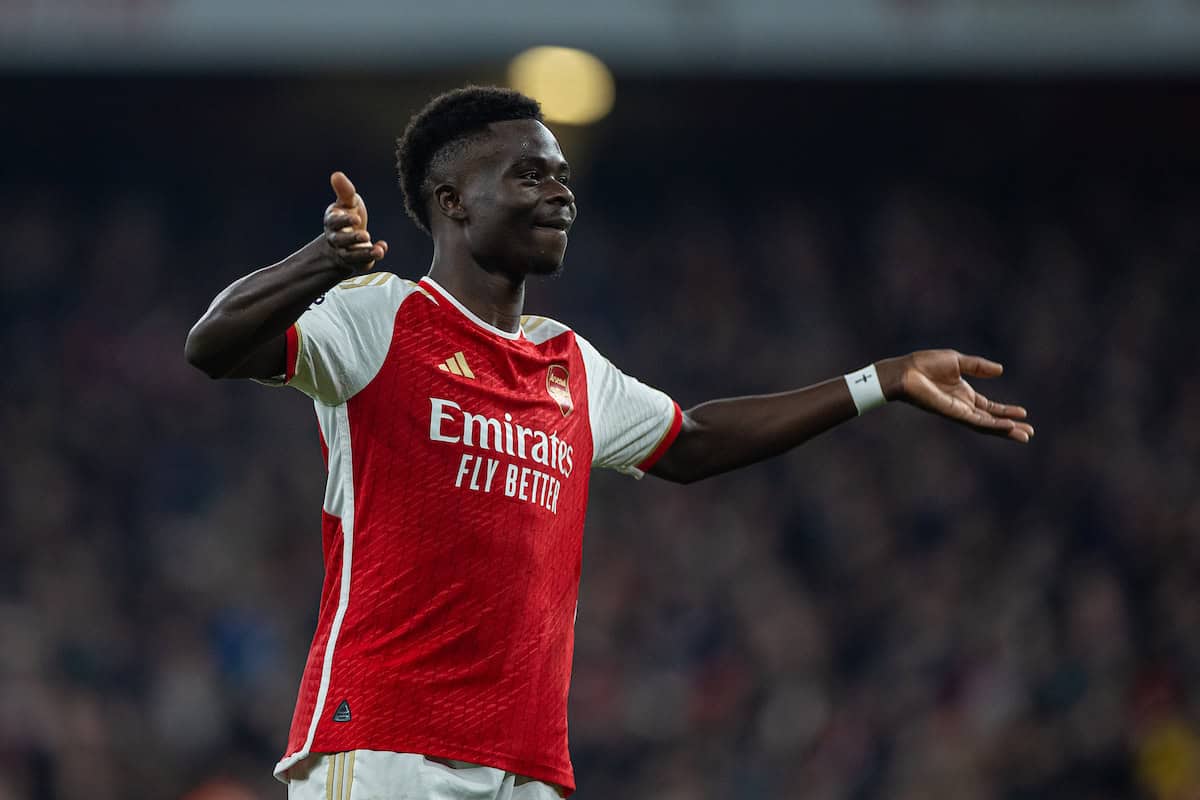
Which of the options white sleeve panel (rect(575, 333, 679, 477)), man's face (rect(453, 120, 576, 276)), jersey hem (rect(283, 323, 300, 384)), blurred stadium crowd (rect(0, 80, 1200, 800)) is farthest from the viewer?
blurred stadium crowd (rect(0, 80, 1200, 800))

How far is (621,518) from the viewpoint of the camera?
38.5ft

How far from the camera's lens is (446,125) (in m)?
3.85

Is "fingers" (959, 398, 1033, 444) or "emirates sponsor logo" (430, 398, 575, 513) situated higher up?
"fingers" (959, 398, 1033, 444)

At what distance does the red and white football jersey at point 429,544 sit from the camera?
3367 millimetres

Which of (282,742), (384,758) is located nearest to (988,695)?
(282,742)

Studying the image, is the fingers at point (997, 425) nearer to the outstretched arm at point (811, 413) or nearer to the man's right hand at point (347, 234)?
the outstretched arm at point (811, 413)

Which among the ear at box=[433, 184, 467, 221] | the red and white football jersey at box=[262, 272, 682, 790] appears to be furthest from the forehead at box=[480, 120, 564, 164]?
the red and white football jersey at box=[262, 272, 682, 790]

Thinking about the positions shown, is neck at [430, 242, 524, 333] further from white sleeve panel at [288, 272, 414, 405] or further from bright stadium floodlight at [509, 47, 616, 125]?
bright stadium floodlight at [509, 47, 616, 125]

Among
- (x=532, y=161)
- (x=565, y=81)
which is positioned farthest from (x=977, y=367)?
(x=565, y=81)

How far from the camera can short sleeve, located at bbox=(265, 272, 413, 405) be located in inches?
131

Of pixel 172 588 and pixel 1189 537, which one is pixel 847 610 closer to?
pixel 1189 537

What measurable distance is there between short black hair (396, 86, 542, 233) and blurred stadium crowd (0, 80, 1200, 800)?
5.71 metres

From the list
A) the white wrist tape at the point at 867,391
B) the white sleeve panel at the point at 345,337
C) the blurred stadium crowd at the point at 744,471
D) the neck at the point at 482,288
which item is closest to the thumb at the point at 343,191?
the white sleeve panel at the point at 345,337

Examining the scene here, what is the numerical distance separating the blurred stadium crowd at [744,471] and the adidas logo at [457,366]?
5.78 m
